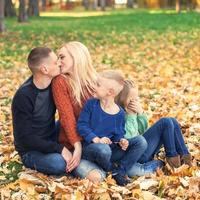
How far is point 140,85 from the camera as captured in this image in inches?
442

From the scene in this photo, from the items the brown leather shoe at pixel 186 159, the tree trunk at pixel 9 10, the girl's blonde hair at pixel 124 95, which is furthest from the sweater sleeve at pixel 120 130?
the tree trunk at pixel 9 10

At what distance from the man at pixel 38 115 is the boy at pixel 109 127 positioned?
28 centimetres

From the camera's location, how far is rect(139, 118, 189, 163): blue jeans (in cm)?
586

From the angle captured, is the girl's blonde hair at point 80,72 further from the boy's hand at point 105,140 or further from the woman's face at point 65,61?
the boy's hand at point 105,140

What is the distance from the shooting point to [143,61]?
1518cm

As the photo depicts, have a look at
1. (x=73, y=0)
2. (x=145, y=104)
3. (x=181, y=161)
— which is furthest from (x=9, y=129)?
(x=73, y=0)

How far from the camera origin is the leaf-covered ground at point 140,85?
5.34 metres

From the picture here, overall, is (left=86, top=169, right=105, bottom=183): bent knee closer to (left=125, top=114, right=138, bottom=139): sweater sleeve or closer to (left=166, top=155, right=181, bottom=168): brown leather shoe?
(left=125, top=114, right=138, bottom=139): sweater sleeve

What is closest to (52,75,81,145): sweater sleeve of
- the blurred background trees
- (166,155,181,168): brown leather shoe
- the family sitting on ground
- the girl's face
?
the family sitting on ground

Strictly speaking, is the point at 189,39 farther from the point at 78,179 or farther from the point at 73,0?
the point at 73,0

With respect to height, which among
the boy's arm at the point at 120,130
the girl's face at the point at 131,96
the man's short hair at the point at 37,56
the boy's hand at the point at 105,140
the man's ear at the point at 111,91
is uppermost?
the man's short hair at the point at 37,56

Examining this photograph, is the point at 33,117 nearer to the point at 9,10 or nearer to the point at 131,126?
the point at 131,126

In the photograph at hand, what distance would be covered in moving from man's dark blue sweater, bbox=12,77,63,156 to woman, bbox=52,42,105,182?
124 mm

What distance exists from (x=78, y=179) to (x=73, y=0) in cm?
7228
